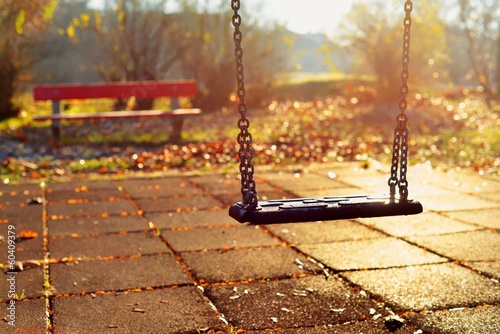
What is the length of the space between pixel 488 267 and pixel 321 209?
4.32 feet

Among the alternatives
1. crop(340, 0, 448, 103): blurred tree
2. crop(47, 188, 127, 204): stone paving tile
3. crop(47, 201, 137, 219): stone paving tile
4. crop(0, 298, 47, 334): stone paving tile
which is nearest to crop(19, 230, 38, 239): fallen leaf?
crop(47, 201, 137, 219): stone paving tile

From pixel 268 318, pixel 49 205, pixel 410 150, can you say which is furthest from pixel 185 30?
pixel 268 318

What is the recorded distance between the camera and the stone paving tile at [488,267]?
12.7 feet

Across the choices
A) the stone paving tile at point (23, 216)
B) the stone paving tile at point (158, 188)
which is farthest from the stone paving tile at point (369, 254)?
the stone paving tile at point (158, 188)

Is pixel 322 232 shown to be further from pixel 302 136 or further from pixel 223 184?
pixel 302 136

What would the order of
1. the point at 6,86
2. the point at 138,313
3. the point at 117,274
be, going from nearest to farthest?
the point at 138,313, the point at 117,274, the point at 6,86

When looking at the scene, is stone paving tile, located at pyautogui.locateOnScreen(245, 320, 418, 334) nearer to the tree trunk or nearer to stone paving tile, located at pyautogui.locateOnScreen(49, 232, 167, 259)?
stone paving tile, located at pyautogui.locateOnScreen(49, 232, 167, 259)

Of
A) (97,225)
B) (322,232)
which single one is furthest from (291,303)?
(97,225)

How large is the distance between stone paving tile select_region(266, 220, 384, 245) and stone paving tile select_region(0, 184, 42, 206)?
232 centimetres

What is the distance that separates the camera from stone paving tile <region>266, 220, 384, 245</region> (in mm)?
4680

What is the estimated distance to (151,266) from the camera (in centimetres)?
405

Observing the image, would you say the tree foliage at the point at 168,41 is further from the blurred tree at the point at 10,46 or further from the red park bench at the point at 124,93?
the red park bench at the point at 124,93

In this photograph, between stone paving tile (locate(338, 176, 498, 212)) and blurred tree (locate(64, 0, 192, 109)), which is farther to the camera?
blurred tree (locate(64, 0, 192, 109))

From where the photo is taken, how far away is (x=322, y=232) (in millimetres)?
4879
